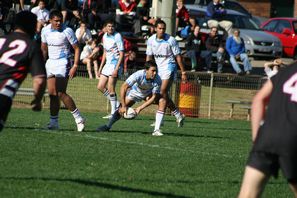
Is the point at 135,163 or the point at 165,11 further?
the point at 165,11

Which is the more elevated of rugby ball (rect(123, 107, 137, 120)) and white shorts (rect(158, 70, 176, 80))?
white shorts (rect(158, 70, 176, 80))

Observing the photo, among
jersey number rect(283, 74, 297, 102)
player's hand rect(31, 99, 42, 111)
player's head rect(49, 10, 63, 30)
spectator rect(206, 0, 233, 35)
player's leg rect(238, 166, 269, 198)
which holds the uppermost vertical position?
jersey number rect(283, 74, 297, 102)

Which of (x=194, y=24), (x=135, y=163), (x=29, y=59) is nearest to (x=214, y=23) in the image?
(x=194, y=24)

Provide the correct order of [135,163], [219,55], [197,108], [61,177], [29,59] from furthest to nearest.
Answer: [219,55] < [197,108] < [135,163] < [61,177] < [29,59]

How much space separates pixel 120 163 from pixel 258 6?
129 feet

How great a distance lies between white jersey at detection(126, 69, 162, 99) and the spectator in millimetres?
16242

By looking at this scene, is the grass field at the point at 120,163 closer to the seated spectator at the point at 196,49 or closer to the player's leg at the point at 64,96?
the player's leg at the point at 64,96

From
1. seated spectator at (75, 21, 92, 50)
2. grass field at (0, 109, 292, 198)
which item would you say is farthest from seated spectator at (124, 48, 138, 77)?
grass field at (0, 109, 292, 198)

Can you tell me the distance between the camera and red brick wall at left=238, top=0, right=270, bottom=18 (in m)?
50.5

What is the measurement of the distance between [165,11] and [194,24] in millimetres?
5978

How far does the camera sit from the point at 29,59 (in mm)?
9250

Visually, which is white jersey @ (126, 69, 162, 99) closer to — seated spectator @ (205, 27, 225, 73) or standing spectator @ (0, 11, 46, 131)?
standing spectator @ (0, 11, 46, 131)

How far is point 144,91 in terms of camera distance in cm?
1712

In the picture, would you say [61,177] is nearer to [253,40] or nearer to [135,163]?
[135,163]
